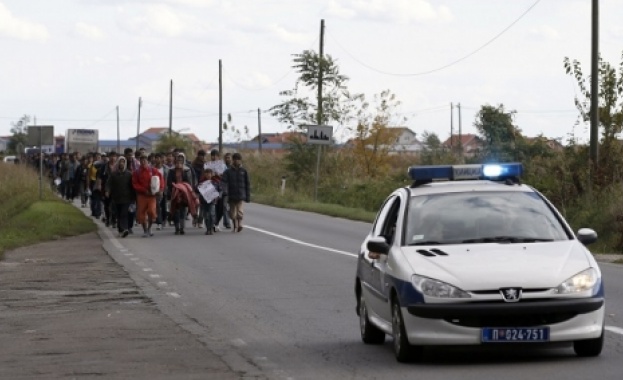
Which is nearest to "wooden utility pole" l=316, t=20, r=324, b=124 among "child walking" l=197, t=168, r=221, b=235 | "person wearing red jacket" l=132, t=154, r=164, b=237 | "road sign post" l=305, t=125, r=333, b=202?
"road sign post" l=305, t=125, r=333, b=202

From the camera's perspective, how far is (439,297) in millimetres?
10656

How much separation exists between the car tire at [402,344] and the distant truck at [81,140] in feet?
239

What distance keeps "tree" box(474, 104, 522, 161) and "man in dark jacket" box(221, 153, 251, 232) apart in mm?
19160

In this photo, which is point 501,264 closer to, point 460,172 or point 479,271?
point 479,271

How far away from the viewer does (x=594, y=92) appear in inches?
1313

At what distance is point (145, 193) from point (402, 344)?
67.7ft

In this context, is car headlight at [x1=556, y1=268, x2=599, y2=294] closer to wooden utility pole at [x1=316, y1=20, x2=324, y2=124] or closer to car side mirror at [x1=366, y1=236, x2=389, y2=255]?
car side mirror at [x1=366, y1=236, x2=389, y2=255]

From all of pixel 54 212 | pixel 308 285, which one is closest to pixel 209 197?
pixel 54 212

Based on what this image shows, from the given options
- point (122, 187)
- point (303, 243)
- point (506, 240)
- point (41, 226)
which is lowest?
point (41, 226)

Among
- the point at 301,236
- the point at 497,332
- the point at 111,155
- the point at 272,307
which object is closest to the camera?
the point at 497,332

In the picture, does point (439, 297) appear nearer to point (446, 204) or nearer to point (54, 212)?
point (446, 204)

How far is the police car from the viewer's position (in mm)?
10555

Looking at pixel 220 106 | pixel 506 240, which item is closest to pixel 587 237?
pixel 506 240

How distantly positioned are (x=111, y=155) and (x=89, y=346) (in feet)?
73.5
